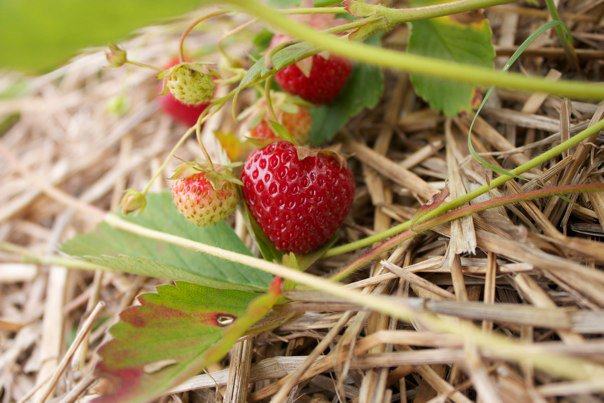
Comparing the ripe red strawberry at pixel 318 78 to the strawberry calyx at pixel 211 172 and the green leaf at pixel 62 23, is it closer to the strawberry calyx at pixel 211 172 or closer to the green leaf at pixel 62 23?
the strawberry calyx at pixel 211 172

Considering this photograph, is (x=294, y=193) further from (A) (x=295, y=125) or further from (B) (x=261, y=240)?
(A) (x=295, y=125)

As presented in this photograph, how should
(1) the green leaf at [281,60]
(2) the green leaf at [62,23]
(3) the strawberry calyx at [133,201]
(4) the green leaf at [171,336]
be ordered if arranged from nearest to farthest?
1. (2) the green leaf at [62,23]
2. (4) the green leaf at [171,336]
3. (1) the green leaf at [281,60]
4. (3) the strawberry calyx at [133,201]

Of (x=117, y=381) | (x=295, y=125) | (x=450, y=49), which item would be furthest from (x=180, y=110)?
(x=117, y=381)

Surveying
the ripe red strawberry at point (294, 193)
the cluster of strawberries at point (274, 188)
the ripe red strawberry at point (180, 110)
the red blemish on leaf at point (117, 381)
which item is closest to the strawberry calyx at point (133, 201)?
the cluster of strawberries at point (274, 188)

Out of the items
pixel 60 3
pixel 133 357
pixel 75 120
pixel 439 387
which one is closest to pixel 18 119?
pixel 75 120

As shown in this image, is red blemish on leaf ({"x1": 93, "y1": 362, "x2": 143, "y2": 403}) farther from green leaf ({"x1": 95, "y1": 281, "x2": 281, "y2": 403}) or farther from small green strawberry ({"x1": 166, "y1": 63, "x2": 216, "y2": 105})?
small green strawberry ({"x1": 166, "y1": 63, "x2": 216, "y2": 105})
